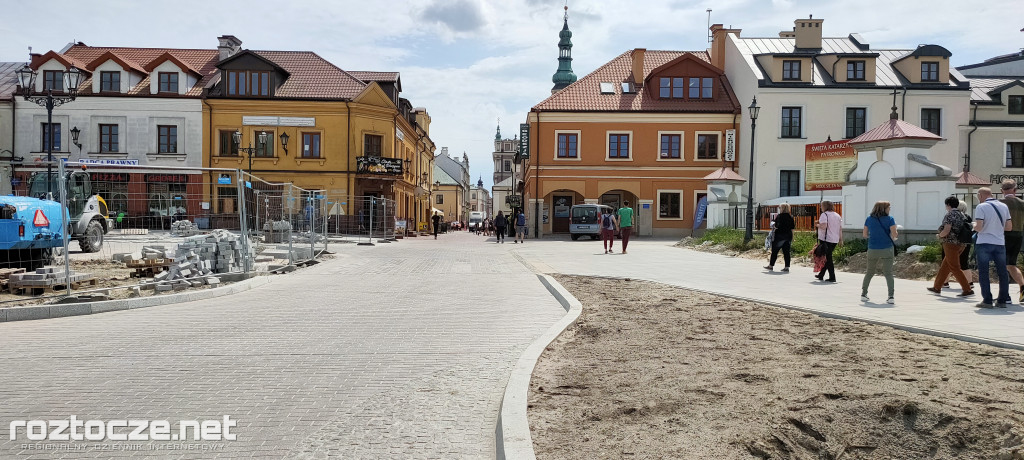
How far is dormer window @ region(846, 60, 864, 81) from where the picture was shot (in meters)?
40.6

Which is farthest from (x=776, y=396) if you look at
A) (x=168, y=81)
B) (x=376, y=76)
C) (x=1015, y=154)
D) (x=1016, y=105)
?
(x=1016, y=105)

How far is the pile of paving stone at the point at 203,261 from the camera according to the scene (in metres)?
12.3

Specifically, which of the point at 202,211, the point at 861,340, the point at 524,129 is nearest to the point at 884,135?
the point at 861,340

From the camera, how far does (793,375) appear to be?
5.47 metres

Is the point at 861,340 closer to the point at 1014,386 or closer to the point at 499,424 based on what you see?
the point at 1014,386

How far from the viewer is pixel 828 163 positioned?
→ 29609 millimetres

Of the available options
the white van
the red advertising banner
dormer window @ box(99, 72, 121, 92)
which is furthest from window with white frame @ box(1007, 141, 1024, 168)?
dormer window @ box(99, 72, 121, 92)

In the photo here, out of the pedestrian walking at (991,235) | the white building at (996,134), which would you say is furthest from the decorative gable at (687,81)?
the pedestrian walking at (991,235)

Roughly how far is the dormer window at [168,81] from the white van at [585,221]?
24.1 meters

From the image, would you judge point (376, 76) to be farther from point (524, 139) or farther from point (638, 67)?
point (638, 67)

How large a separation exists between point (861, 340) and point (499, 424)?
4250 mm

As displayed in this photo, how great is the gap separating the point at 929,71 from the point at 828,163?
17.0 metres

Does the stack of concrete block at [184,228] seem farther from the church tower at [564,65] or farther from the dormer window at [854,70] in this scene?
the church tower at [564,65]

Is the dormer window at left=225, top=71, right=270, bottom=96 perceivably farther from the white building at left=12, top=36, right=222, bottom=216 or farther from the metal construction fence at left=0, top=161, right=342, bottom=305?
the metal construction fence at left=0, top=161, right=342, bottom=305
